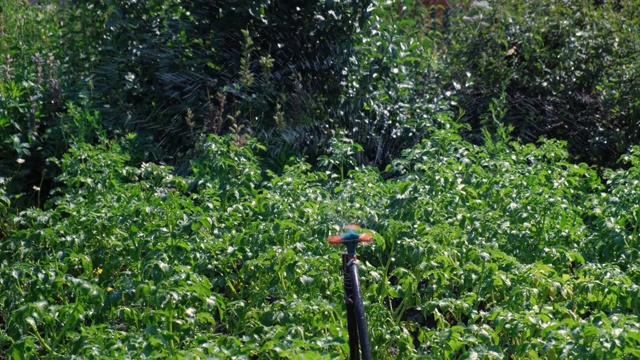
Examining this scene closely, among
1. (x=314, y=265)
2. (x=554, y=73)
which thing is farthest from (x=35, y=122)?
(x=554, y=73)

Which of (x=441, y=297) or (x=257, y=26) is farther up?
(x=257, y=26)

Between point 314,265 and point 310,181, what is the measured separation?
1.81 metres

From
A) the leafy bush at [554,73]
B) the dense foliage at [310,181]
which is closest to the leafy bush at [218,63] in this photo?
the dense foliage at [310,181]

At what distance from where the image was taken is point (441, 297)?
452 centimetres

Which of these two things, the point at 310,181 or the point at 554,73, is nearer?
the point at 310,181

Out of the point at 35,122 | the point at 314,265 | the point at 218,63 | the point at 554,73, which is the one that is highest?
the point at 554,73

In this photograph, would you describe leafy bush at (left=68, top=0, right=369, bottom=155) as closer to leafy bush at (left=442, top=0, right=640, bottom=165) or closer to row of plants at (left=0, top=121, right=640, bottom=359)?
leafy bush at (left=442, top=0, right=640, bottom=165)

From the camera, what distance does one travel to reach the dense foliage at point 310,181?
4.02 meters

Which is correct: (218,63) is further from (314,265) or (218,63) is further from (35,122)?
(314,265)

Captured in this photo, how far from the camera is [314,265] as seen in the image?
4.27 meters

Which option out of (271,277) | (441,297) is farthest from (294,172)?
(441,297)

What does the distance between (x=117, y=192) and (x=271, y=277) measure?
1222mm

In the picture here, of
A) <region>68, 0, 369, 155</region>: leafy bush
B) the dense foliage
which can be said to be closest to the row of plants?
the dense foliage

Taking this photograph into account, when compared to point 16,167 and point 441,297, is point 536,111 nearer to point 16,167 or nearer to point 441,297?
point 441,297
